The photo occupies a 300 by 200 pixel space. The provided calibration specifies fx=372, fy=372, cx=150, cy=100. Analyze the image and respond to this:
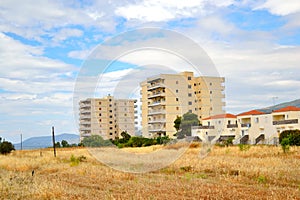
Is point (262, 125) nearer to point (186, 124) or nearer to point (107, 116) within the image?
point (186, 124)

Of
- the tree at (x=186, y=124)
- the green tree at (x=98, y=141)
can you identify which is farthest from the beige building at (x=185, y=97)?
the green tree at (x=98, y=141)

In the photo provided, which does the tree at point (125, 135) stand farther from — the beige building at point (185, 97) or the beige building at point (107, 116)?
the beige building at point (185, 97)

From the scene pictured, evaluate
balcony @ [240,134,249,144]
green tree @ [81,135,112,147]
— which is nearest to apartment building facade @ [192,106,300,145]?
balcony @ [240,134,249,144]

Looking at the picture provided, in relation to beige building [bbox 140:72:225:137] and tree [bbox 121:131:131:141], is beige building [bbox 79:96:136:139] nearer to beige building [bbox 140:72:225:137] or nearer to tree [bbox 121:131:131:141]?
tree [bbox 121:131:131:141]

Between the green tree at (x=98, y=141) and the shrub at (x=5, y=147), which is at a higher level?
the green tree at (x=98, y=141)

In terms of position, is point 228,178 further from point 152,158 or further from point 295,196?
point 152,158
